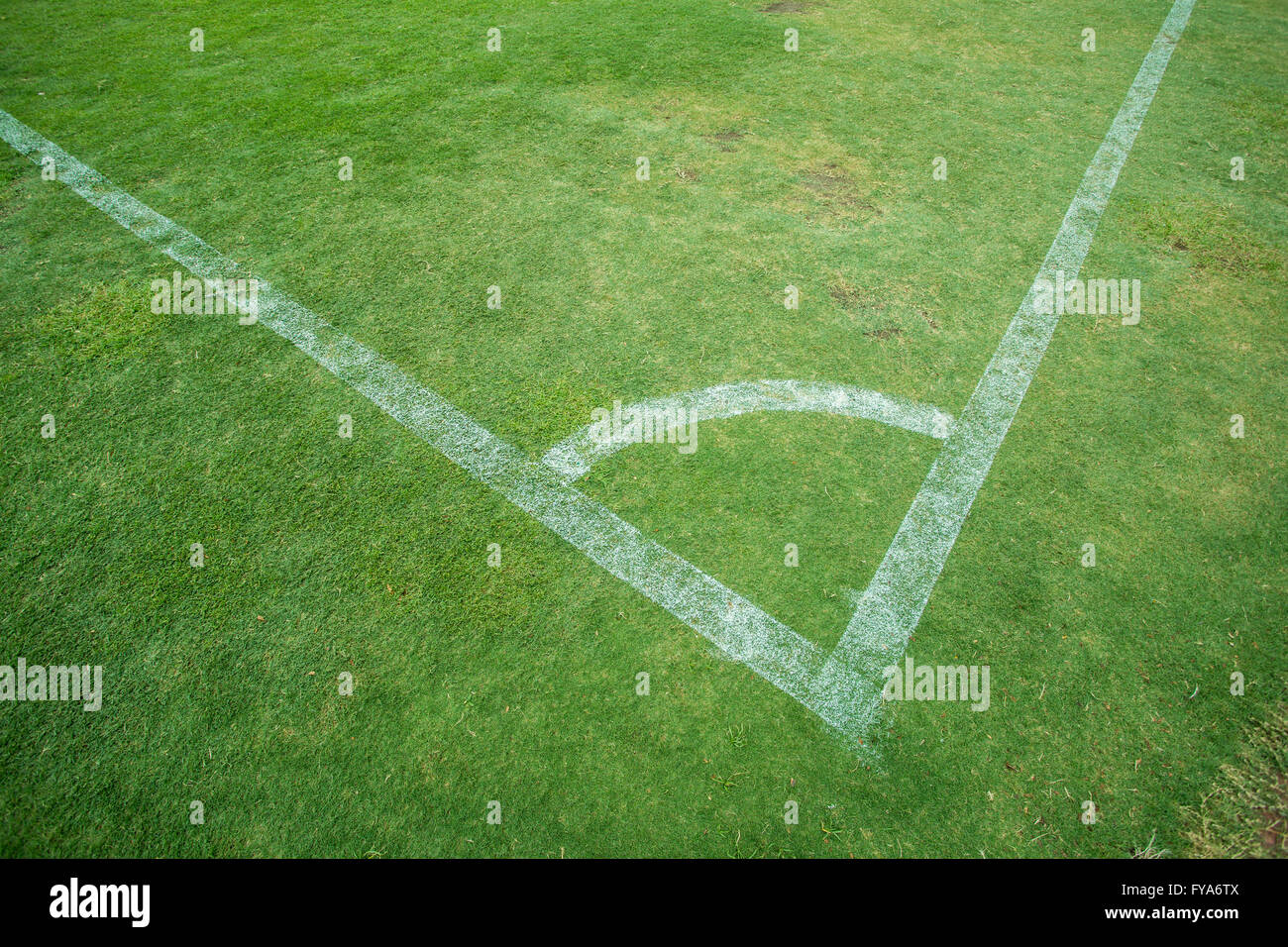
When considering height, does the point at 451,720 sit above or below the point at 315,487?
below

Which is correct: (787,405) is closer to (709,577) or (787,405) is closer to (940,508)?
(940,508)

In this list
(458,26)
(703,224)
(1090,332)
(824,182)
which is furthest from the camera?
(458,26)

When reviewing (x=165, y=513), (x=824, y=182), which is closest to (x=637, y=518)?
(x=165, y=513)

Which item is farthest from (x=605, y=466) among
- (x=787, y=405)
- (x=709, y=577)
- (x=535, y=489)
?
(x=787, y=405)

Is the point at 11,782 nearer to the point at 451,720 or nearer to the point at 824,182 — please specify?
the point at 451,720

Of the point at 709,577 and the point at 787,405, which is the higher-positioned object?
the point at 787,405

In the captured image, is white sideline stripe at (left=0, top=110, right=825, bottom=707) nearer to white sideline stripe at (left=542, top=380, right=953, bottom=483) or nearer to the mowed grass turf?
the mowed grass turf
